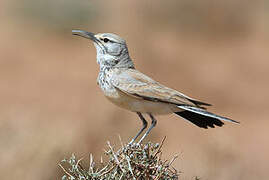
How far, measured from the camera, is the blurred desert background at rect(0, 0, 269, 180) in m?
6.82

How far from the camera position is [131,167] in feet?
10.8

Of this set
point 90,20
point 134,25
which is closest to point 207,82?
point 134,25

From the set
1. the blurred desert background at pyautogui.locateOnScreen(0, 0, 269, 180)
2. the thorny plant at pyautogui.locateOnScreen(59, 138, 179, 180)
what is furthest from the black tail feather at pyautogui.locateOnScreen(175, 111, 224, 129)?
the blurred desert background at pyautogui.locateOnScreen(0, 0, 269, 180)

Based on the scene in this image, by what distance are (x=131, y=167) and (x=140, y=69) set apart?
10.6 m

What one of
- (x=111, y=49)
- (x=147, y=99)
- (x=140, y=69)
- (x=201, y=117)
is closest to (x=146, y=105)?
(x=147, y=99)

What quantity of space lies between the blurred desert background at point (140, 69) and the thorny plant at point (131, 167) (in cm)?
311

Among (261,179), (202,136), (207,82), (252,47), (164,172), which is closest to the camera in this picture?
(164,172)

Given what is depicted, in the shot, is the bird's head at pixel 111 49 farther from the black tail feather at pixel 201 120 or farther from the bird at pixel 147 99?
the black tail feather at pixel 201 120

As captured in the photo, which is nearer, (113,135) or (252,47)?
(113,135)

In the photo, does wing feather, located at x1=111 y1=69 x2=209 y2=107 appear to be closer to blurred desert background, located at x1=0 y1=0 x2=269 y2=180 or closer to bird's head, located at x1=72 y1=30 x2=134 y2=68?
bird's head, located at x1=72 y1=30 x2=134 y2=68

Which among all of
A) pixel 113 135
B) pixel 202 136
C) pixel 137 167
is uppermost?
pixel 137 167

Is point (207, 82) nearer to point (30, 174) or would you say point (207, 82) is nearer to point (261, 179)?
point (261, 179)

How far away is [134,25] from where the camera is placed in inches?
678

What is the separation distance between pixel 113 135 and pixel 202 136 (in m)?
3.29
